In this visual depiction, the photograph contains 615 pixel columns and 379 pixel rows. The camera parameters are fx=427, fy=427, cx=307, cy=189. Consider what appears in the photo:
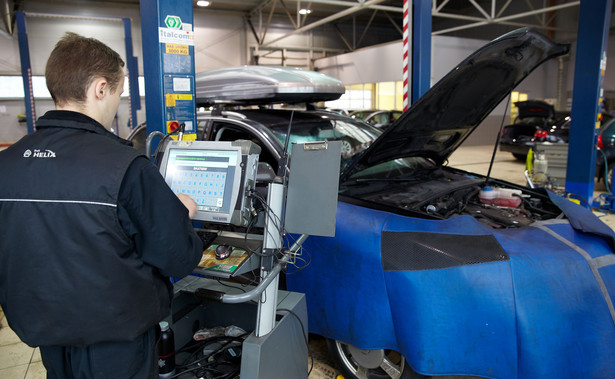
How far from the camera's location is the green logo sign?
252 centimetres

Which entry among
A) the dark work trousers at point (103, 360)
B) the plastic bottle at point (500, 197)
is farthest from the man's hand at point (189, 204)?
the plastic bottle at point (500, 197)

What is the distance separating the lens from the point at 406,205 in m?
2.36

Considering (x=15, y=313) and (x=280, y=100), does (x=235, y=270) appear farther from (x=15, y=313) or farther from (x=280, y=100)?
(x=280, y=100)

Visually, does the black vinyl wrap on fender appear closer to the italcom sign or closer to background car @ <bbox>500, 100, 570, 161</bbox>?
the italcom sign

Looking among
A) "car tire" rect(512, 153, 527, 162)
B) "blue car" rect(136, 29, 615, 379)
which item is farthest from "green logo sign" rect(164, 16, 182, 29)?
"car tire" rect(512, 153, 527, 162)

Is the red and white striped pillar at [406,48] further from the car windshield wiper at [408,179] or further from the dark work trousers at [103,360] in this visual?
the dark work trousers at [103,360]

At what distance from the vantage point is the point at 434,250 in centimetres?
191

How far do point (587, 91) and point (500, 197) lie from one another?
11.8 ft

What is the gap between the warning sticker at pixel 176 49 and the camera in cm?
257

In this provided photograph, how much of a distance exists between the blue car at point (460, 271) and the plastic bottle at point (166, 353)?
66 cm

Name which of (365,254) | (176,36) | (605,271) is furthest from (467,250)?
(176,36)

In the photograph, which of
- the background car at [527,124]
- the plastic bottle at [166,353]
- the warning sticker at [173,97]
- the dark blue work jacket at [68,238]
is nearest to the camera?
the dark blue work jacket at [68,238]

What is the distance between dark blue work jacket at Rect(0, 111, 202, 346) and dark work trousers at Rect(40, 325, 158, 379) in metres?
0.07

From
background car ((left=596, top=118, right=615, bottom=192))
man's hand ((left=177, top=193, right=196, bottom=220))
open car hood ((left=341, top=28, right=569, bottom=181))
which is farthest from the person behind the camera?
background car ((left=596, top=118, right=615, bottom=192))
